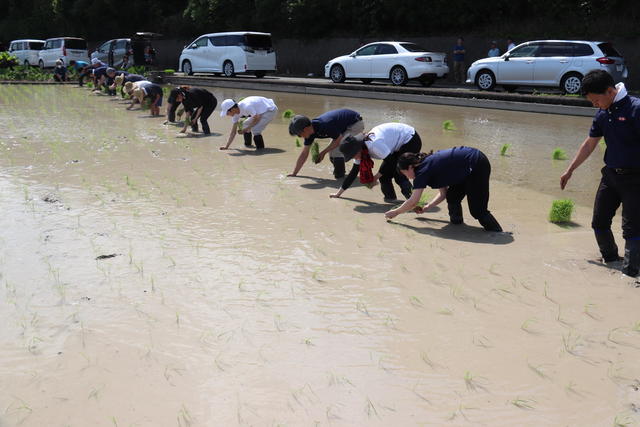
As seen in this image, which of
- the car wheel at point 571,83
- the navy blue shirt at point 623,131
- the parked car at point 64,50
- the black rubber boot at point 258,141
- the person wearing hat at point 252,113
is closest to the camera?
the navy blue shirt at point 623,131

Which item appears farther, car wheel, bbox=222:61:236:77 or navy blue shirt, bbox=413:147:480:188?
car wheel, bbox=222:61:236:77

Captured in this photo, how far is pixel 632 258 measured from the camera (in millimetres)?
5289

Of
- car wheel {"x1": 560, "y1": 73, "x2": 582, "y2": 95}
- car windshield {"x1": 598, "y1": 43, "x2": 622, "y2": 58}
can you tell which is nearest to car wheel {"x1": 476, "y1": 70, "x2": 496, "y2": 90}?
car wheel {"x1": 560, "y1": 73, "x2": 582, "y2": 95}

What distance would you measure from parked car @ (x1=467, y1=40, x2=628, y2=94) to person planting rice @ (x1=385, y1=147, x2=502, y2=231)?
10847 mm

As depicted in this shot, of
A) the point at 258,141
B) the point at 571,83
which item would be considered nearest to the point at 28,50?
the point at 258,141

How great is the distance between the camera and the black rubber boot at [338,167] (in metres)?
9.07

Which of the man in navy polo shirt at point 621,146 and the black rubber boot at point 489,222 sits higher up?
the man in navy polo shirt at point 621,146

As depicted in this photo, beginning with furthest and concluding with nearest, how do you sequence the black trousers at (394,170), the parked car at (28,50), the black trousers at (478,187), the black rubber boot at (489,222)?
the parked car at (28,50) → the black trousers at (394,170) → the black rubber boot at (489,222) → the black trousers at (478,187)

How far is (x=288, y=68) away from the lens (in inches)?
1270

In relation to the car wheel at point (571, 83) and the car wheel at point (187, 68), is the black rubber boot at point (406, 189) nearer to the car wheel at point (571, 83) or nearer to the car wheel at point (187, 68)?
the car wheel at point (571, 83)

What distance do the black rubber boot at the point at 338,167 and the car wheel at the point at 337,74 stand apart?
548 inches

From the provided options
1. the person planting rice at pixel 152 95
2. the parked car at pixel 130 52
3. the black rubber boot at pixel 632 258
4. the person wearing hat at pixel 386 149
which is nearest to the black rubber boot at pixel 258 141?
the person wearing hat at pixel 386 149

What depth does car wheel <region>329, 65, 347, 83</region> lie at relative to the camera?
74.1ft

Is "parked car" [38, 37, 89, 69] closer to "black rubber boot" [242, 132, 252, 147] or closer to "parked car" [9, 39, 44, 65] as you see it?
"parked car" [9, 39, 44, 65]
